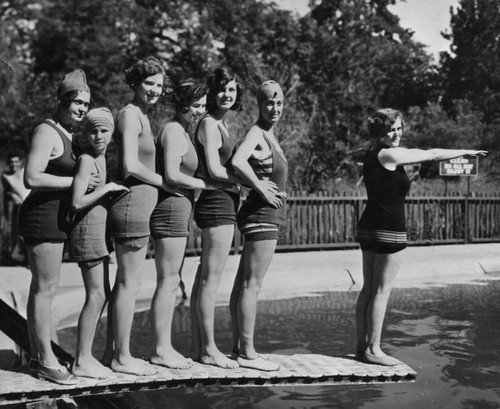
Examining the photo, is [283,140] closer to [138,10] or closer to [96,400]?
[138,10]

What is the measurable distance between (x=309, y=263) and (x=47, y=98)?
14.8 m

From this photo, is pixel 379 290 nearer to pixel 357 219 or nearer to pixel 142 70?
pixel 142 70

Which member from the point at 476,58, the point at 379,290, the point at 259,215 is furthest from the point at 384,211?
the point at 476,58

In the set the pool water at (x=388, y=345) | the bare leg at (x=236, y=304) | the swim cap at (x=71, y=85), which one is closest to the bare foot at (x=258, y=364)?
the bare leg at (x=236, y=304)

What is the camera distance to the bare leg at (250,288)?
4.31 meters

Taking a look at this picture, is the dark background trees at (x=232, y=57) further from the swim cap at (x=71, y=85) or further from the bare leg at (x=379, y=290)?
the swim cap at (x=71, y=85)

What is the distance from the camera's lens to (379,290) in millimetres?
4602

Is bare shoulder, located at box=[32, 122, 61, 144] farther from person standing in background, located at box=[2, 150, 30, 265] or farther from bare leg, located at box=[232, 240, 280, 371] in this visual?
person standing in background, located at box=[2, 150, 30, 265]

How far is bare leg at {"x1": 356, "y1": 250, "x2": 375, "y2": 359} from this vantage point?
4641 millimetres

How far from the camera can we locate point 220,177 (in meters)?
4.18

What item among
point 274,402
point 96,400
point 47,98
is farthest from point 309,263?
point 47,98

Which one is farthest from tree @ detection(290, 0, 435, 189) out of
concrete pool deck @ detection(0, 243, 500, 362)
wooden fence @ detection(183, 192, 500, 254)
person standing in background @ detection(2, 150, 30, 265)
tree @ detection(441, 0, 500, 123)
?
tree @ detection(441, 0, 500, 123)

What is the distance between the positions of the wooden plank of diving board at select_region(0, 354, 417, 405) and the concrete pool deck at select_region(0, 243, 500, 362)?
3.65 m

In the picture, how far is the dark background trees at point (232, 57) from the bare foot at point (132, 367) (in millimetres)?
16017
